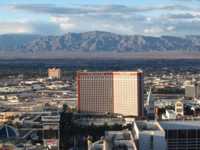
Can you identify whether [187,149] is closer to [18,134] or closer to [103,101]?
[18,134]

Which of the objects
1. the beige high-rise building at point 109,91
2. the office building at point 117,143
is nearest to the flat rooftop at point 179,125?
the office building at point 117,143

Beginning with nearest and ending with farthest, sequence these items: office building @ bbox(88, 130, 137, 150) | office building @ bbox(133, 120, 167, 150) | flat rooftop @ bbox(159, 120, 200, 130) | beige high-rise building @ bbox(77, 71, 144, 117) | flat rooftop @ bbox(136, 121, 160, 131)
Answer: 1. office building @ bbox(88, 130, 137, 150)
2. office building @ bbox(133, 120, 167, 150)
3. flat rooftop @ bbox(136, 121, 160, 131)
4. flat rooftop @ bbox(159, 120, 200, 130)
5. beige high-rise building @ bbox(77, 71, 144, 117)

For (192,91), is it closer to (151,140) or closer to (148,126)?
(148,126)

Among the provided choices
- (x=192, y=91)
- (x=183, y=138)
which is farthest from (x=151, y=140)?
(x=192, y=91)

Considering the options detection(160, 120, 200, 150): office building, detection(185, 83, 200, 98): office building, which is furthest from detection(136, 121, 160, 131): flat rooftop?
detection(185, 83, 200, 98): office building

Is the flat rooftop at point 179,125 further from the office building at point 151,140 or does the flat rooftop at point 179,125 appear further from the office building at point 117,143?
the office building at point 151,140

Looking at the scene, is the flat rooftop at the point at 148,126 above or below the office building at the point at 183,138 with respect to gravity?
above

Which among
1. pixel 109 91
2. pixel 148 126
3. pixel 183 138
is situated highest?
pixel 109 91

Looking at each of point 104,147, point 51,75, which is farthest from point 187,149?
point 51,75

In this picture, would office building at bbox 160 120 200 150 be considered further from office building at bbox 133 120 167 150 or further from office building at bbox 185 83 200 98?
office building at bbox 185 83 200 98
